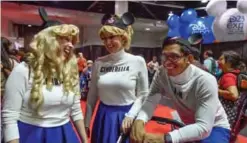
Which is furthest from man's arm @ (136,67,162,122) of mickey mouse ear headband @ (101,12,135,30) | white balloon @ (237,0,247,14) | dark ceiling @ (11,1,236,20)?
dark ceiling @ (11,1,236,20)

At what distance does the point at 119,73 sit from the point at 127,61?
10cm

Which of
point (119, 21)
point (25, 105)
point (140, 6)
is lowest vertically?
point (25, 105)

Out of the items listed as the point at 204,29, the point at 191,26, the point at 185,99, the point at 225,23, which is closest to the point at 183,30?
the point at 191,26

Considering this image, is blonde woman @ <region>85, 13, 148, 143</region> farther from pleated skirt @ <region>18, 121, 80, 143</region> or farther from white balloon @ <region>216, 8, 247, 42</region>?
white balloon @ <region>216, 8, 247, 42</region>

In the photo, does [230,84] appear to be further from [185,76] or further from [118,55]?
[185,76]

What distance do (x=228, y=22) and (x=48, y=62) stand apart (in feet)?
12.8

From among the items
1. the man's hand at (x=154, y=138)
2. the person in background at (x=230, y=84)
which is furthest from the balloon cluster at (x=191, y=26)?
the man's hand at (x=154, y=138)

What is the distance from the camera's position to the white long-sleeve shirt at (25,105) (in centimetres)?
143

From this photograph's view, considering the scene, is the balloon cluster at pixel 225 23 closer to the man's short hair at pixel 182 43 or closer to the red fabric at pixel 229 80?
the red fabric at pixel 229 80

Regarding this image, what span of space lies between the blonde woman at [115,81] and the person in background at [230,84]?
34.3 inches

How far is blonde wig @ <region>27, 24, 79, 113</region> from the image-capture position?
147 centimetres

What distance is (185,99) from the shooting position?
150 centimetres

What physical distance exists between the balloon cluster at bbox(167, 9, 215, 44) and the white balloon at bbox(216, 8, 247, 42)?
94 centimetres

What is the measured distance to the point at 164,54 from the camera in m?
1.45
